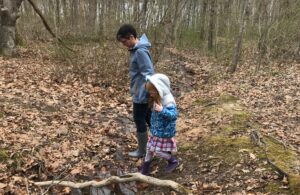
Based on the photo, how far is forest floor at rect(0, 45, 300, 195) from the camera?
498 centimetres

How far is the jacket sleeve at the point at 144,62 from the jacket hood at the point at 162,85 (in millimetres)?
388

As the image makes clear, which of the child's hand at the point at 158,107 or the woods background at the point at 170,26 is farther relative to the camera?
the woods background at the point at 170,26

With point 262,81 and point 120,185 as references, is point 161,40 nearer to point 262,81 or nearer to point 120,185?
point 262,81

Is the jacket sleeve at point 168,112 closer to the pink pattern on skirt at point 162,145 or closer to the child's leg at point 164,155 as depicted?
the pink pattern on skirt at point 162,145

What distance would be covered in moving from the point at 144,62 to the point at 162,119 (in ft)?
3.00

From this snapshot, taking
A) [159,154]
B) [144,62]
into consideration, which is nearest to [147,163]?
[159,154]

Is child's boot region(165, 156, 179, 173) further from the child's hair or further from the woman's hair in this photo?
the woman's hair

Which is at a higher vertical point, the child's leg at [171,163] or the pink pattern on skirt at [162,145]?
the pink pattern on skirt at [162,145]

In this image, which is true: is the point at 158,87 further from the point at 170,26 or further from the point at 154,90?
the point at 170,26

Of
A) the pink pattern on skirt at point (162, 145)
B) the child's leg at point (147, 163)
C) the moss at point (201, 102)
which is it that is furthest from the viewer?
the moss at point (201, 102)

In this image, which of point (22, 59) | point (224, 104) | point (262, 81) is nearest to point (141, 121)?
point (224, 104)

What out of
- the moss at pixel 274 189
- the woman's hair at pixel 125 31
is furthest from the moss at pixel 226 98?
the moss at pixel 274 189

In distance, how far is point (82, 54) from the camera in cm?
1134

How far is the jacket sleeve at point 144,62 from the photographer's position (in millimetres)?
5469
